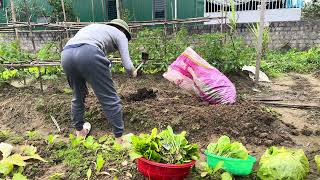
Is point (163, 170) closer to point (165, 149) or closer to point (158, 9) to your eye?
point (165, 149)

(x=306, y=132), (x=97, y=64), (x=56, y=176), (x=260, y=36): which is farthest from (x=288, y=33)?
(x=56, y=176)

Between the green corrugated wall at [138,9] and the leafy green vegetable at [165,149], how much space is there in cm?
937

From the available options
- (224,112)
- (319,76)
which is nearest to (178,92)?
(224,112)

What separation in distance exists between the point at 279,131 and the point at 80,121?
2289mm

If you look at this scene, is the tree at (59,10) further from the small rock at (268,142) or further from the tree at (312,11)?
the small rock at (268,142)

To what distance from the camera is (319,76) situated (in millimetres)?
7086

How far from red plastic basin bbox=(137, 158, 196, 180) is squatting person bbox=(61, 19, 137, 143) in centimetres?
110

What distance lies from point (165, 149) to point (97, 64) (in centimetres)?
118

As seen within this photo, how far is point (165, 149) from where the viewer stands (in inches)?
96.9

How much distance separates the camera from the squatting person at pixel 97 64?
316 centimetres

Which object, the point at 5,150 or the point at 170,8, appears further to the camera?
the point at 170,8

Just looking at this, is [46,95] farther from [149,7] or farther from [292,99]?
[149,7]

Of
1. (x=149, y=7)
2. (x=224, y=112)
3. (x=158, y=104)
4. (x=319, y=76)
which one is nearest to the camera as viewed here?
(x=224, y=112)

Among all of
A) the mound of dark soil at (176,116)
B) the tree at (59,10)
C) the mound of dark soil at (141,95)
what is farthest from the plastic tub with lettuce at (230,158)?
the tree at (59,10)
